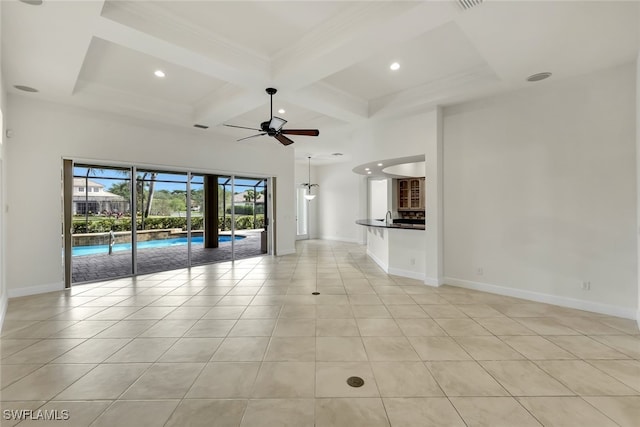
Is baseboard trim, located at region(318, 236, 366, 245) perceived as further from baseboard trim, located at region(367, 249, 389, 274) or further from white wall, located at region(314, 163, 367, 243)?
baseboard trim, located at region(367, 249, 389, 274)

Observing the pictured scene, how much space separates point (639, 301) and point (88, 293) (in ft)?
26.3

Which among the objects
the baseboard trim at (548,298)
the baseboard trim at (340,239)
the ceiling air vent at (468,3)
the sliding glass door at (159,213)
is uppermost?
the ceiling air vent at (468,3)

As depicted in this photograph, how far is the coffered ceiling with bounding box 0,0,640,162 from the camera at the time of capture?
266 cm

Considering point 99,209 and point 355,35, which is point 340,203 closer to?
point 99,209

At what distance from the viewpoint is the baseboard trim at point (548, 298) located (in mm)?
3547

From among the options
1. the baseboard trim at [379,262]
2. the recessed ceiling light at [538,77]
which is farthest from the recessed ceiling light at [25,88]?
the recessed ceiling light at [538,77]

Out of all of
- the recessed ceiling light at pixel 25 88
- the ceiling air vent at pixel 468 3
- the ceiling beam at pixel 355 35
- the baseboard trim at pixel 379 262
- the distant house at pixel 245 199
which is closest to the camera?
the ceiling air vent at pixel 468 3

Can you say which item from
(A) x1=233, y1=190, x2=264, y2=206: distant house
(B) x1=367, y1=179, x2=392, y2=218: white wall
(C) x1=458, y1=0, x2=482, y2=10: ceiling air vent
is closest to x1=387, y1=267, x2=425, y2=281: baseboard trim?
(C) x1=458, y1=0, x2=482, y2=10: ceiling air vent

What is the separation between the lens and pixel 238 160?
7.39m

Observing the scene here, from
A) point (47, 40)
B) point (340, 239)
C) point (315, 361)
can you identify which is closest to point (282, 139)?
point (47, 40)

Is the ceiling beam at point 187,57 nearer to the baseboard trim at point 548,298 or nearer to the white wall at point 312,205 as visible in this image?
the baseboard trim at point 548,298

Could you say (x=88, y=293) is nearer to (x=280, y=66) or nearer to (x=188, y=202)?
(x=188, y=202)

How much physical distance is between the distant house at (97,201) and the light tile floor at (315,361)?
7.35ft

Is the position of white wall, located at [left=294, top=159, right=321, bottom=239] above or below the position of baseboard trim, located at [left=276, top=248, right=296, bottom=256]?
above
